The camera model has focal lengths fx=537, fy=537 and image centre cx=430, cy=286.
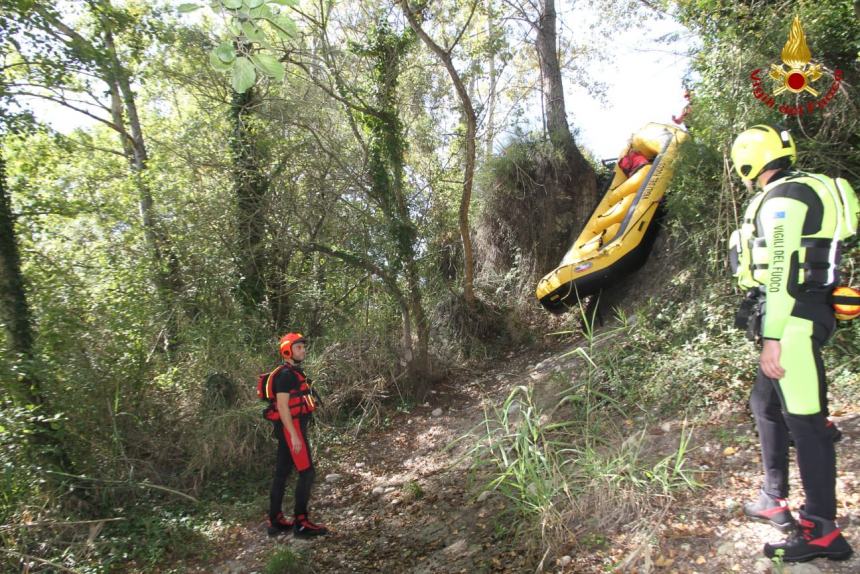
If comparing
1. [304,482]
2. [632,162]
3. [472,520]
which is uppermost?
[632,162]

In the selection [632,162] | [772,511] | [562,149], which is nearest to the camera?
[772,511]

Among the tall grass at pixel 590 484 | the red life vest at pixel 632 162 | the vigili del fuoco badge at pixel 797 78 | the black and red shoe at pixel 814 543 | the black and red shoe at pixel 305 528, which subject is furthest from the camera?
the red life vest at pixel 632 162

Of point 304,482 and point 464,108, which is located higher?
point 464,108

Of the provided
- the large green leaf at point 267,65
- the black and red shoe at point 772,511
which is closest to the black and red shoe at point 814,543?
the black and red shoe at point 772,511

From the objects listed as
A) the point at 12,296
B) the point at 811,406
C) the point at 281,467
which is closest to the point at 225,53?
the point at 811,406

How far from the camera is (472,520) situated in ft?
13.6

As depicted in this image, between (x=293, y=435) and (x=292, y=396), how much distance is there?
12.3 inches

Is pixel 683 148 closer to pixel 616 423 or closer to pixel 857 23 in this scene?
pixel 857 23

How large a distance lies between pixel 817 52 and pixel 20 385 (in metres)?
7.61

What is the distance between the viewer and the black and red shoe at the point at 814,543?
8.13 feet

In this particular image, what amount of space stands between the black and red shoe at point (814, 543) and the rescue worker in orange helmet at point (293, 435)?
329 cm

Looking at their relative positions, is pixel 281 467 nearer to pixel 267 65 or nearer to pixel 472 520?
pixel 472 520

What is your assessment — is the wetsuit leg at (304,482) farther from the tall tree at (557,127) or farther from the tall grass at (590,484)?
the tall tree at (557,127)

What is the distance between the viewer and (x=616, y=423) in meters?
4.66
